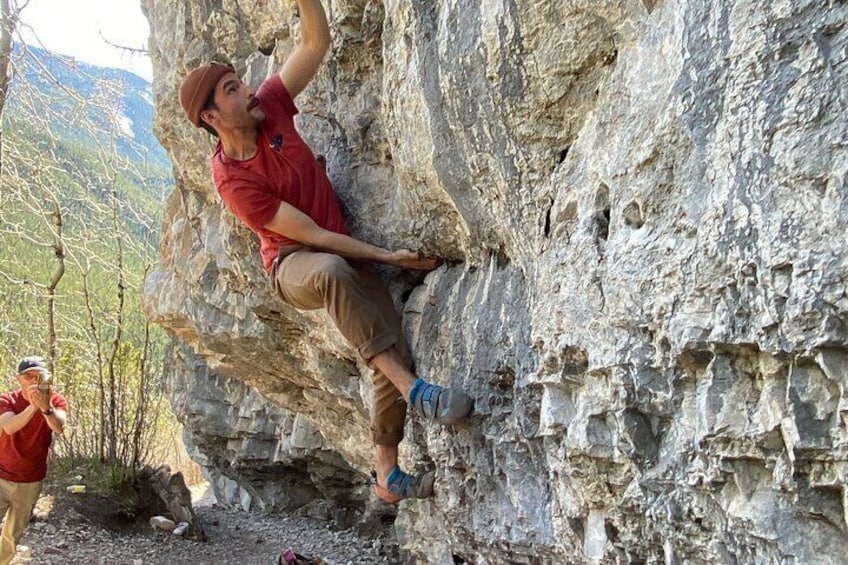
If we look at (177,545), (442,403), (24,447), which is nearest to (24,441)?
(24,447)

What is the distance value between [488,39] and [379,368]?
5.22 feet

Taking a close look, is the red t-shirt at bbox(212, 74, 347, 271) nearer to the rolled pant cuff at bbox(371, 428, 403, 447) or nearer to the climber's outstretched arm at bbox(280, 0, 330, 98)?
the climber's outstretched arm at bbox(280, 0, 330, 98)

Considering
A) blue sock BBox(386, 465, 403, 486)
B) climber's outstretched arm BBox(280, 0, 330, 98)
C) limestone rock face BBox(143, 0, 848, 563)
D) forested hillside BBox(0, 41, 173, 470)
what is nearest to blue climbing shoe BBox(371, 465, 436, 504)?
blue sock BBox(386, 465, 403, 486)

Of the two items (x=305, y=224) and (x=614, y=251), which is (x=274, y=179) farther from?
(x=614, y=251)

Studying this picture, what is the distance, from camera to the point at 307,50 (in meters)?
3.89

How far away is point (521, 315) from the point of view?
10.6 feet

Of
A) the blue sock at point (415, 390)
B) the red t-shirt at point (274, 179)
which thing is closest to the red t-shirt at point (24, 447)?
the red t-shirt at point (274, 179)

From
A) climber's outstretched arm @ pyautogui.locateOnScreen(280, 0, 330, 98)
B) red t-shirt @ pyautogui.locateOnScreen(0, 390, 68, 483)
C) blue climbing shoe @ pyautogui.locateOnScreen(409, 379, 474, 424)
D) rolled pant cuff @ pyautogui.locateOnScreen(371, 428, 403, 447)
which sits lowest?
red t-shirt @ pyautogui.locateOnScreen(0, 390, 68, 483)

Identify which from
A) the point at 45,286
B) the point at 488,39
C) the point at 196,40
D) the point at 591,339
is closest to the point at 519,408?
the point at 591,339

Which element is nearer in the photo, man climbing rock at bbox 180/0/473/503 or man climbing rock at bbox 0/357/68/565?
man climbing rock at bbox 180/0/473/503

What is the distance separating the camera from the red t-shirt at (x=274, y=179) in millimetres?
3656

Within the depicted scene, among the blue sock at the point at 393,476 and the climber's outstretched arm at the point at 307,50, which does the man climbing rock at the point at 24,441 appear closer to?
the blue sock at the point at 393,476

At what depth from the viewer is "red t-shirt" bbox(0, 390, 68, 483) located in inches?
212

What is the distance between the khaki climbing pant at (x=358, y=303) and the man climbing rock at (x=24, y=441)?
243cm
